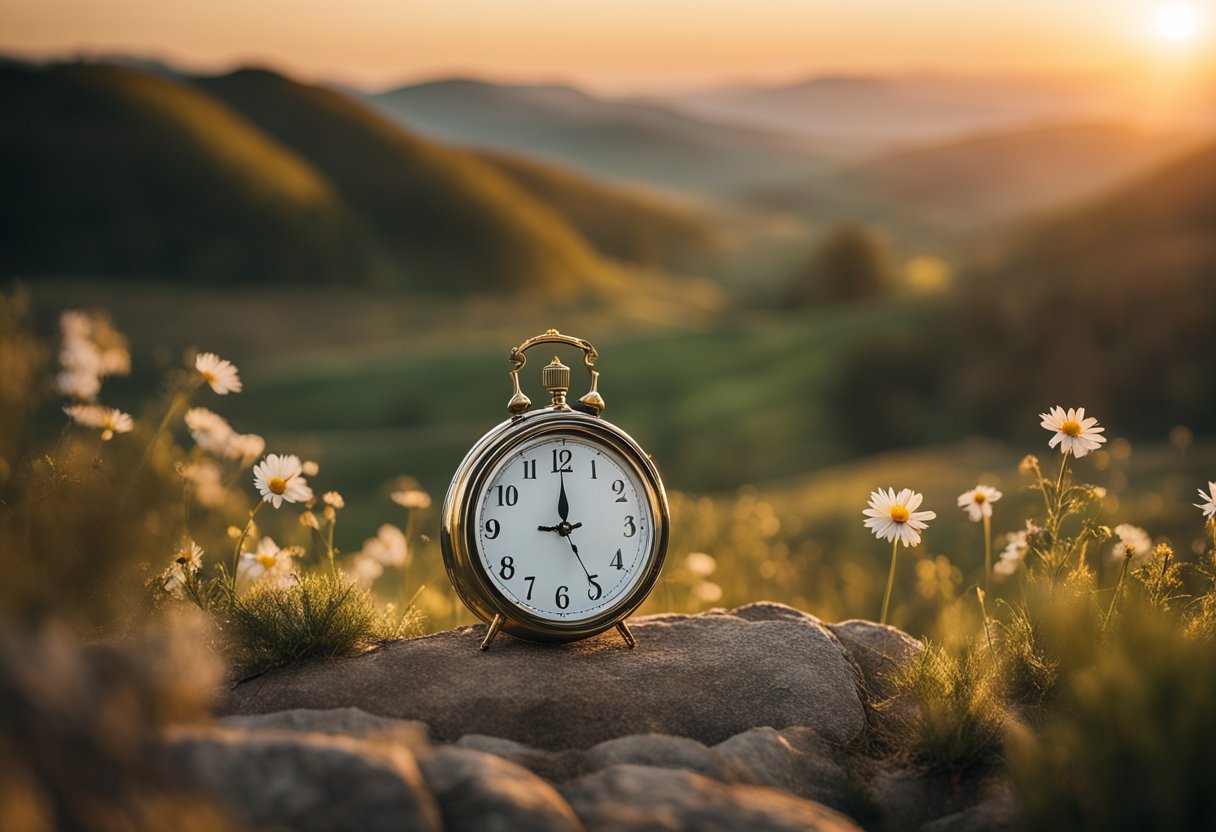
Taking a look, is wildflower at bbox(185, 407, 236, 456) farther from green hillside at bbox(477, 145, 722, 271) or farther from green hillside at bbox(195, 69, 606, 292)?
green hillside at bbox(477, 145, 722, 271)

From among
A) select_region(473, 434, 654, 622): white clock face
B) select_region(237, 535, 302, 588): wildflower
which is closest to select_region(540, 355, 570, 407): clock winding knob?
select_region(473, 434, 654, 622): white clock face

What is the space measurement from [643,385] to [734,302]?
51.7 meters

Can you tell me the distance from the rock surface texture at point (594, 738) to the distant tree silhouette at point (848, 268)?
72.9m

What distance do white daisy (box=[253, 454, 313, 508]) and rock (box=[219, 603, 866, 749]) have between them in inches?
29.6

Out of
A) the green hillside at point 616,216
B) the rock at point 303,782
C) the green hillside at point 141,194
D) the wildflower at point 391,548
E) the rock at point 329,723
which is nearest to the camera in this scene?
the rock at point 303,782

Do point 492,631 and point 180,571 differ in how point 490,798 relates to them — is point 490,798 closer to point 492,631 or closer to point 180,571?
point 492,631

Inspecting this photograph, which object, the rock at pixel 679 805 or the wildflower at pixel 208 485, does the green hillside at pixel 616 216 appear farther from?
the rock at pixel 679 805

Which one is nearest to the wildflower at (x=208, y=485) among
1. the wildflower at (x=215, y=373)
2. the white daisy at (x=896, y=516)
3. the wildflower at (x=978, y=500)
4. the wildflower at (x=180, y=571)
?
the wildflower at (x=215, y=373)

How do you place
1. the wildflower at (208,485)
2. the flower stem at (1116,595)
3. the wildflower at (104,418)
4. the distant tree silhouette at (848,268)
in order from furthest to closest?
1. the distant tree silhouette at (848,268)
2. the wildflower at (208,485)
3. the wildflower at (104,418)
4. the flower stem at (1116,595)

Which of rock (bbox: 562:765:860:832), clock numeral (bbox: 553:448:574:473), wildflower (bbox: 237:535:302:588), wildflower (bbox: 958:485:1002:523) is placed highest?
clock numeral (bbox: 553:448:574:473)

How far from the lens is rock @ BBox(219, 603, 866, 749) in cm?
405

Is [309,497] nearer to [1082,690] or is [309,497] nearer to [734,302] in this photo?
[1082,690]

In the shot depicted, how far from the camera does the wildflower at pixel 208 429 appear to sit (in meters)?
5.78

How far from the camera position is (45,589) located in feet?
13.2
